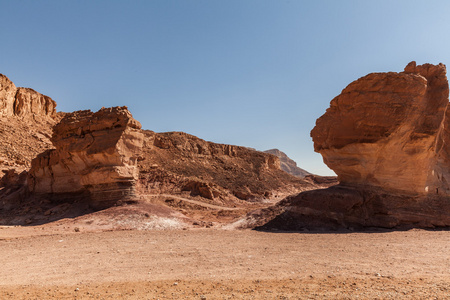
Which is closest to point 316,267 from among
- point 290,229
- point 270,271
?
point 270,271

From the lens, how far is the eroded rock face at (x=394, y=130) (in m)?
13.3

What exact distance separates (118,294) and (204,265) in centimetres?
246

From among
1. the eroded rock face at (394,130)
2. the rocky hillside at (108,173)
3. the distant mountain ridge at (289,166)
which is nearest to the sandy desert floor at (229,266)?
the eroded rock face at (394,130)

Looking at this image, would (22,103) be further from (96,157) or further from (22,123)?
(96,157)

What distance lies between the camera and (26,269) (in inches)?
279

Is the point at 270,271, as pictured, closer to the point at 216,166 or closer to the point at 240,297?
the point at 240,297

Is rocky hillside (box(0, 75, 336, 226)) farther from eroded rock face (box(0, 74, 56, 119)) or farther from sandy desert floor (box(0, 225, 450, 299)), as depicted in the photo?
sandy desert floor (box(0, 225, 450, 299))

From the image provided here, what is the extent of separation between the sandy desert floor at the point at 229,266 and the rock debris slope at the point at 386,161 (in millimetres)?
1673

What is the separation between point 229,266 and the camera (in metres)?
6.88

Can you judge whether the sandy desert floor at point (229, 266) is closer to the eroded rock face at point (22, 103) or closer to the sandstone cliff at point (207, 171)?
the sandstone cliff at point (207, 171)

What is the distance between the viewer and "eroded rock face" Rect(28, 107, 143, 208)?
16969 mm

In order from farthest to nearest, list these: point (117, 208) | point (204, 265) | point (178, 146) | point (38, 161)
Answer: point (178, 146) → point (38, 161) → point (117, 208) → point (204, 265)

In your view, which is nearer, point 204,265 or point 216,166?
point 204,265

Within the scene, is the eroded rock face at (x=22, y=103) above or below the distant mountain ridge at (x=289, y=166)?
above
